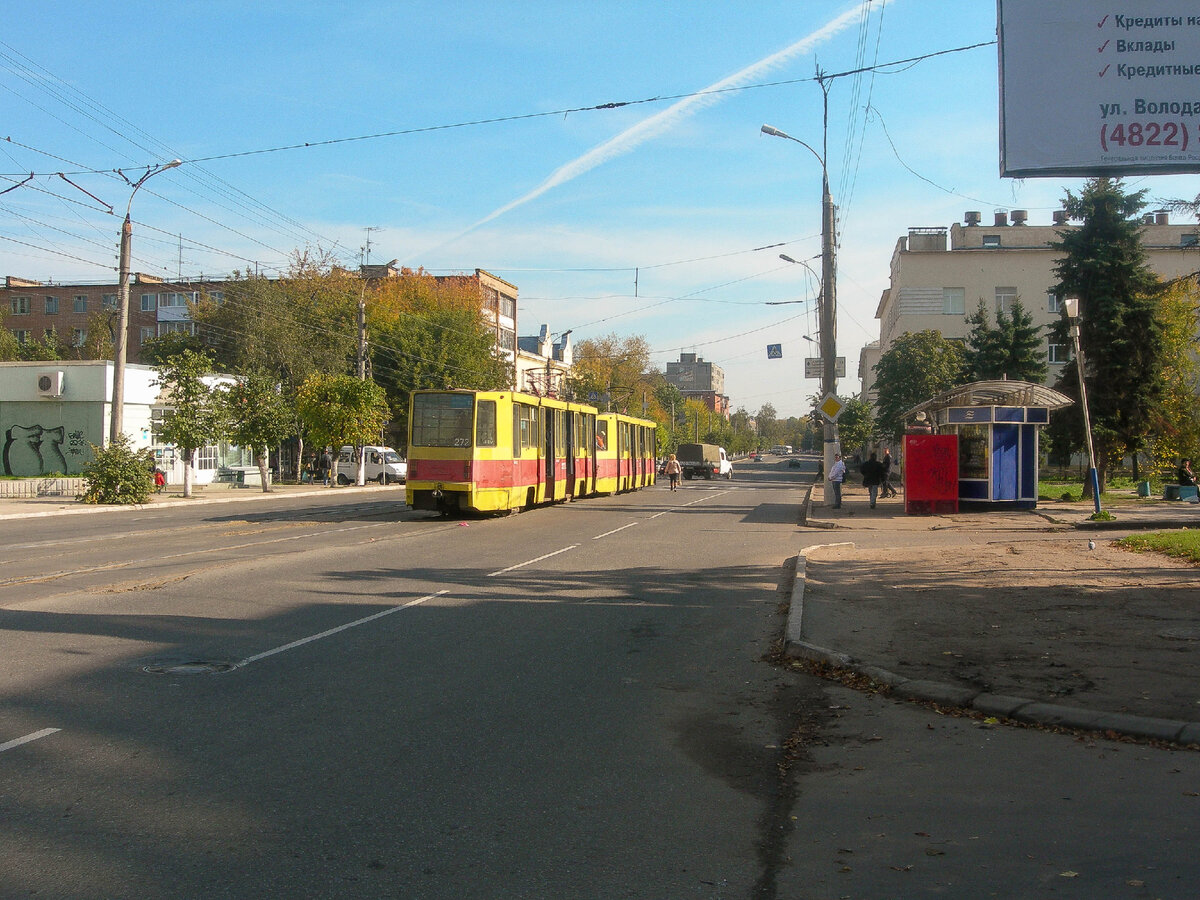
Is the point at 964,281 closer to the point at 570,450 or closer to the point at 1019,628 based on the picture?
the point at 570,450

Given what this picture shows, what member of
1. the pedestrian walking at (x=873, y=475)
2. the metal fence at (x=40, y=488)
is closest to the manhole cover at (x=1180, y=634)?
the pedestrian walking at (x=873, y=475)

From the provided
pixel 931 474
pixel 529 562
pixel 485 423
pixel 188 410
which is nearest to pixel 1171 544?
pixel 529 562

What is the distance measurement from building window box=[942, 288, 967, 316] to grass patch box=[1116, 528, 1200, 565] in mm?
55224

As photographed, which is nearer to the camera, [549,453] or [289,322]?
[549,453]

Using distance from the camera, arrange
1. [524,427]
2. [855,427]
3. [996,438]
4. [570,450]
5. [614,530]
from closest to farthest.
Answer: [614,530]
[996,438]
[524,427]
[570,450]
[855,427]

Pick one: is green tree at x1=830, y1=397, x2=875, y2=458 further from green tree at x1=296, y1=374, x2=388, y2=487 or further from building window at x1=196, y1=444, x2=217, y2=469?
building window at x1=196, y1=444, x2=217, y2=469

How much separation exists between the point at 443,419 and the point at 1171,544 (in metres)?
15.3

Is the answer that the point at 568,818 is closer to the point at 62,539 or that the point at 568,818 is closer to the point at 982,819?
the point at 982,819

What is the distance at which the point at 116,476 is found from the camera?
103 feet

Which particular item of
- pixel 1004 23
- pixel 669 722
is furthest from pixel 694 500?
pixel 669 722

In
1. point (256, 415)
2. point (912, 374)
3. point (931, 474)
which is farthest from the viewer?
point (912, 374)

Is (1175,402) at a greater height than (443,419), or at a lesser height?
greater

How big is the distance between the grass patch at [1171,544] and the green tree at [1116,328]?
18532 millimetres

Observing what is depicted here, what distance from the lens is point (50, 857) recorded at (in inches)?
166
